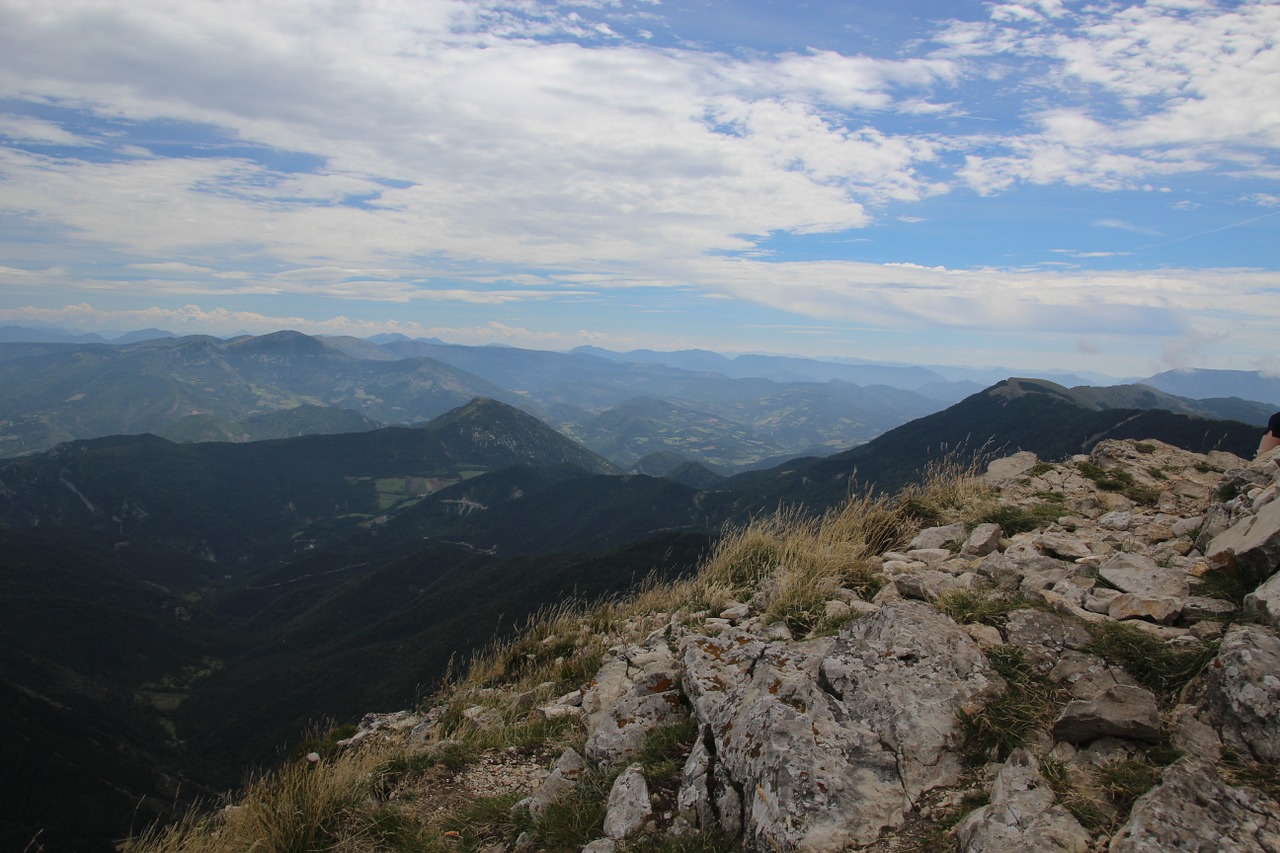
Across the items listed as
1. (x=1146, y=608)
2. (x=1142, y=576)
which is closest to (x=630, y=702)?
(x=1146, y=608)

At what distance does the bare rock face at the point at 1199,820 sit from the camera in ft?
9.50

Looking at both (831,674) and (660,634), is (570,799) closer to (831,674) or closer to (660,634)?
(831,674)

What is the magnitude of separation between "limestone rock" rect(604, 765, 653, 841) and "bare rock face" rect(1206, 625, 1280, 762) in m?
3.71

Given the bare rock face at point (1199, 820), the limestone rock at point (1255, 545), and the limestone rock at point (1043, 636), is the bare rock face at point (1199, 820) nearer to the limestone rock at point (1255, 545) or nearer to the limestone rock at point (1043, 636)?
A: the limestone rock at point (1043, 636)

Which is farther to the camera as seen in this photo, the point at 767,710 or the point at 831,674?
the point at 831,674

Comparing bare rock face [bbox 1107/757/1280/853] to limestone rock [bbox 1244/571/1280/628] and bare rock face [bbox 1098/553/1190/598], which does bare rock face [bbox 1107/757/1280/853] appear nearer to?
limestone rock [bbox 1244/571/1280/628]

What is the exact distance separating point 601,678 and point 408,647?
384 feet

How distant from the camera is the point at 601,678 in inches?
303

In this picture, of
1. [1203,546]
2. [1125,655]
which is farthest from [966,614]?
[1203,546]

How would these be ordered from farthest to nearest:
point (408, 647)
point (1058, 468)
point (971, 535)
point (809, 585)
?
1. point (408, 647)
2. point (1058, 468)
3. point (971, 535)
4. point (809, 585)

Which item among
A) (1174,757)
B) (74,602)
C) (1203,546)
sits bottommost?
(74,602)

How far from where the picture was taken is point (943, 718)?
4.38 metres

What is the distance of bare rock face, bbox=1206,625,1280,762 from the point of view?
3.42 meters

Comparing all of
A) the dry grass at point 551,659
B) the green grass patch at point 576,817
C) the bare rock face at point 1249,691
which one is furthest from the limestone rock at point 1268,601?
the green grass patch at point 576,817
